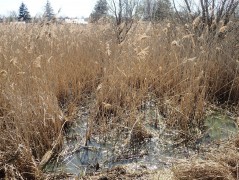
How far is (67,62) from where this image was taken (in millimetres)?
4277

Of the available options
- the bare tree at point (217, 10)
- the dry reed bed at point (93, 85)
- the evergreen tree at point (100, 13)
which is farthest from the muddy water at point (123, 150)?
the evergreen tree at point (100, 13)

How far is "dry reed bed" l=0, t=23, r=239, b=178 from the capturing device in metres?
2.66

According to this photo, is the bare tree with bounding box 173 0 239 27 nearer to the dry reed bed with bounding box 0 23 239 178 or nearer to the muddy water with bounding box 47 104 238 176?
the dry reed bed with bounding box 0 23 239 178

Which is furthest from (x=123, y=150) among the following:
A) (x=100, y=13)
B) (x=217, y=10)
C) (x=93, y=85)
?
(x=100, y=13)

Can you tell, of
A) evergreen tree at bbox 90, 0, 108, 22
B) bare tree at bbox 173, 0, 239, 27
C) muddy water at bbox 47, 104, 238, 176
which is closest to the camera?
muddy water at bbox 47, 104, 238, 176

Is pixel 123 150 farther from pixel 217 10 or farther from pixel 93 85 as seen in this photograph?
pixel 217 10

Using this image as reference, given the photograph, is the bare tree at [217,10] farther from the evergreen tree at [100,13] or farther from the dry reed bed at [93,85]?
the evergreen tree at [100,13]

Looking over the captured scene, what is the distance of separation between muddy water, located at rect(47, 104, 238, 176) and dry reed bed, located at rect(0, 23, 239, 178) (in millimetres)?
160

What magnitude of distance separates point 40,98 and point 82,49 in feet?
7.20

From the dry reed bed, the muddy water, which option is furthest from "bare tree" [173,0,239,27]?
the muddy water

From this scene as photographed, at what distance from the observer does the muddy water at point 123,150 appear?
261cm

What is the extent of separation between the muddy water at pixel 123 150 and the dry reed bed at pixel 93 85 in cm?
16

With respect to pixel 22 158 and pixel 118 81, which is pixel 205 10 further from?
pixel 22 158

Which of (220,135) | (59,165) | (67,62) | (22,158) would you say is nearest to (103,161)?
(59,165)
